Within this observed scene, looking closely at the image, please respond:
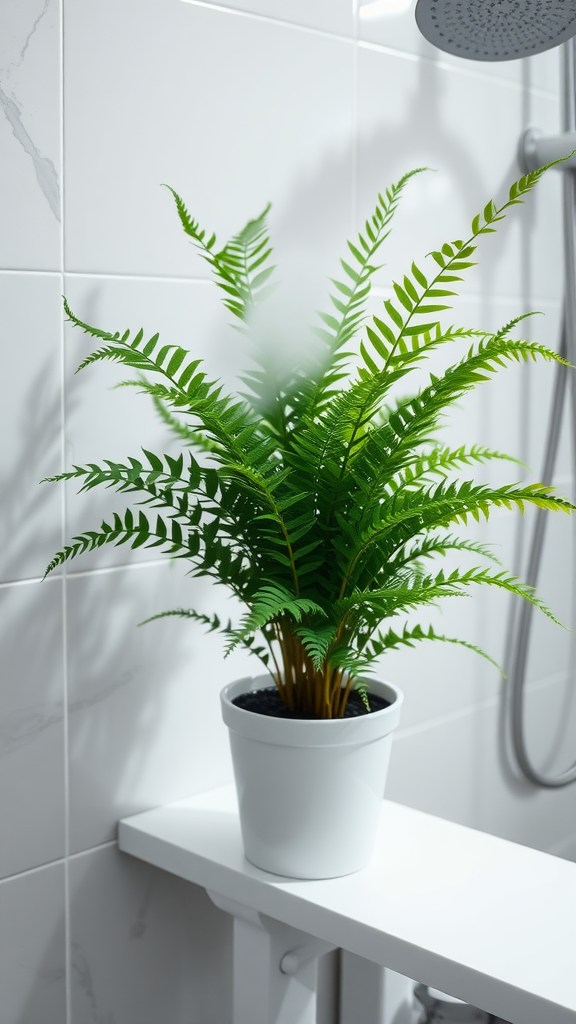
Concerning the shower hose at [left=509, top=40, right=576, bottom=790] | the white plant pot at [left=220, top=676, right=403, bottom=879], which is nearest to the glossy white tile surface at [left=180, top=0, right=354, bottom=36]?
the shower hose at [left=509, top=40, right=576, bottom=790]

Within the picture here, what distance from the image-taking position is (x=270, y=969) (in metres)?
0.83

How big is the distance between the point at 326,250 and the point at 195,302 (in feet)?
0.66

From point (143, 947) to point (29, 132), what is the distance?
2.53ft

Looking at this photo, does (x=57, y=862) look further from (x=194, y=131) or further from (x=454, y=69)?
(x=454, y=69)

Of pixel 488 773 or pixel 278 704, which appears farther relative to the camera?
pixel 488 773

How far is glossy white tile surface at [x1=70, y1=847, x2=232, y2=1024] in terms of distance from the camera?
0.90 metres

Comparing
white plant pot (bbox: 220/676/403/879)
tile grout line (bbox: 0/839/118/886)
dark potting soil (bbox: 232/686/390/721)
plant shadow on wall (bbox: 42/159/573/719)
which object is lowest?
tile grout line (bbox: 0/839/118/886)

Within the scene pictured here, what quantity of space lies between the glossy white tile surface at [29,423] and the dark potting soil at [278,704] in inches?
8.6

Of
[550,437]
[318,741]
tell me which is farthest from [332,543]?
[550,437]

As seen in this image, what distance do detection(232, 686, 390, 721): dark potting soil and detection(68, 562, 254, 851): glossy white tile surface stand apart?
0.36 ft

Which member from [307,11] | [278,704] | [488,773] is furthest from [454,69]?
[488,773]

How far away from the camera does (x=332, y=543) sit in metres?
0.77

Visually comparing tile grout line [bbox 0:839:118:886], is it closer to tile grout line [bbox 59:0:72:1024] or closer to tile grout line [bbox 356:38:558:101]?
tile grout line [bbox 59:0:72:1024]

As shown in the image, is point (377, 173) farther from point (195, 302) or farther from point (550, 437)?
point (550, 437)
